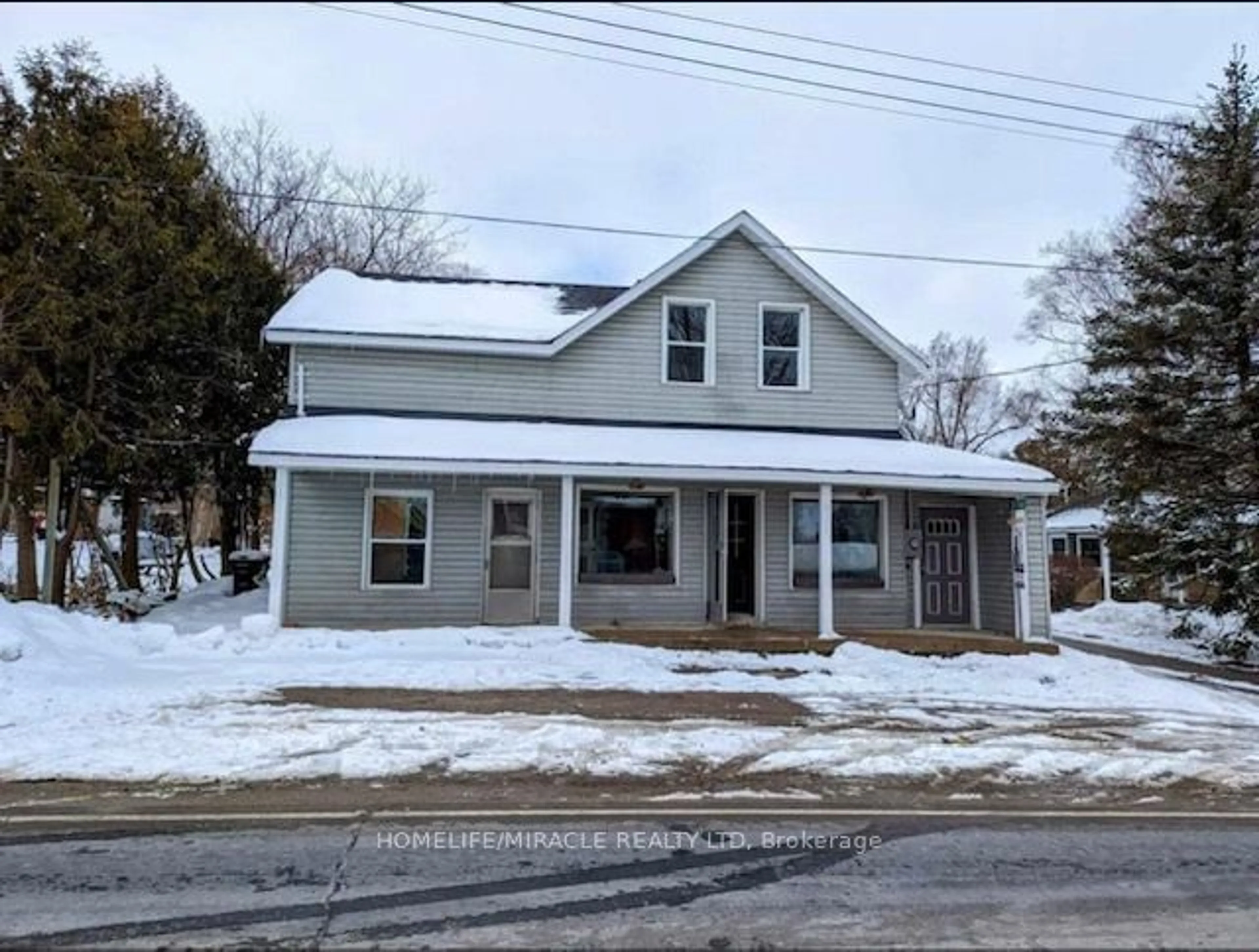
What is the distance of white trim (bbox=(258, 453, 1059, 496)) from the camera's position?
13.4 m

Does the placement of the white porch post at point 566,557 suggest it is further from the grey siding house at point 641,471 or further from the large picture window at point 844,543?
the large picture window at point 844,543

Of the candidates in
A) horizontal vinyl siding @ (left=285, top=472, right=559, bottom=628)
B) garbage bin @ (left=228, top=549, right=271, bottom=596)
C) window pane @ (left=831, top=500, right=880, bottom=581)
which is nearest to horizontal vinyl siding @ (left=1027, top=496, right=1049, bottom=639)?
window pane @ (left=831, top=500, right=880, bottom=581)

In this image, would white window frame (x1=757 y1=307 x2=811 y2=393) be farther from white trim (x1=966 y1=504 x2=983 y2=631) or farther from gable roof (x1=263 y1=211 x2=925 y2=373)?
white trim (x1=966 y1=504 x2=983 y2=631)

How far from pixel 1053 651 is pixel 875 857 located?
10946 millimetres

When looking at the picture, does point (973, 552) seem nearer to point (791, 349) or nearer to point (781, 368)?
point (781, 368)

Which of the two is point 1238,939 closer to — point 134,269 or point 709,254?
point 709,254

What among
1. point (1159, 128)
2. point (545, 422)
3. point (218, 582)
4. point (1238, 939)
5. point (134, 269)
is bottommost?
point (1238, 939)

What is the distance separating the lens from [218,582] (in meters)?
21.6

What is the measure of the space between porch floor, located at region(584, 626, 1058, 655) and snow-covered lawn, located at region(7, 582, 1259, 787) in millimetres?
292

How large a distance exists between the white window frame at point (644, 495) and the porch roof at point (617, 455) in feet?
2.65

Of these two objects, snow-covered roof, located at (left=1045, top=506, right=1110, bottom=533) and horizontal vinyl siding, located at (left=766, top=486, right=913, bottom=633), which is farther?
snow-covered roof, located at (left=1045, top=506, right=1110, bottom=533)

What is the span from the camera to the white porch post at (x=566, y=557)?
46.9ft

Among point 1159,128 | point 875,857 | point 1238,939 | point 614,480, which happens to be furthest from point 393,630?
point 1159,128

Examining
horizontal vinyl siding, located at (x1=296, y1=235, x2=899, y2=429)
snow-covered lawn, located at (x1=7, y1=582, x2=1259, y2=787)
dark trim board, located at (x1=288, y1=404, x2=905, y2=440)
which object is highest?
horizontal vinyl siding, located at (x1=296, y1=235, x2=899, y2=429)
